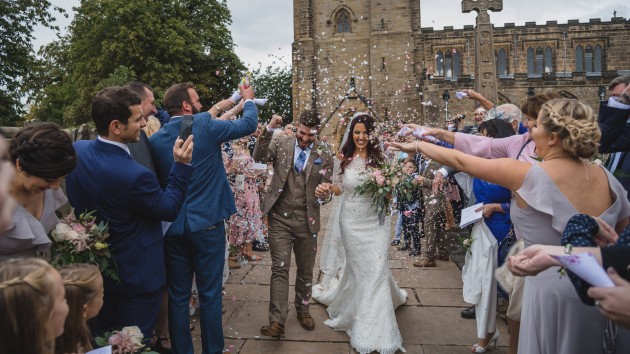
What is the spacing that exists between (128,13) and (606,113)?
1099 inches

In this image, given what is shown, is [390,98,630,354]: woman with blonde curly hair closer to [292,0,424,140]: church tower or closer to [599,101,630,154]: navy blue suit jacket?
[599,101,630,154]: navy blue suit jacket

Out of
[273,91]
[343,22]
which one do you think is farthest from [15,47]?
[343,22]

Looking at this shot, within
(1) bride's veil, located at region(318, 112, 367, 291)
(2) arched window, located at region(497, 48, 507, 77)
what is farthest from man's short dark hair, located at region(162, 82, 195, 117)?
(2) arched window, located at region(497, 48, 507, 77)

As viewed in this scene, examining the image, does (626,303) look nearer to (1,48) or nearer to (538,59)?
(1,48)

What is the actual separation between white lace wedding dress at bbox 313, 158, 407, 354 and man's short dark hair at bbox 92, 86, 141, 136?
267 cm

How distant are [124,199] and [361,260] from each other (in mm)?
2637

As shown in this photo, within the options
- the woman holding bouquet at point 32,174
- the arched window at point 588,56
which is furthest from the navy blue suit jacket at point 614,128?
the arched window at point 588,56

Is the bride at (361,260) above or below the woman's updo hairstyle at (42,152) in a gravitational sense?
below

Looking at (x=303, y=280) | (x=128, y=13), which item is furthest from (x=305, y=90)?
(x=303, y=280)

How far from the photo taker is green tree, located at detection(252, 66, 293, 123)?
14.8 metres

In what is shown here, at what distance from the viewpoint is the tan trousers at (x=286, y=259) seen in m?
4.78

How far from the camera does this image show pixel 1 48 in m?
21.6

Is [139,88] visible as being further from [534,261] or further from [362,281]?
[534,261]

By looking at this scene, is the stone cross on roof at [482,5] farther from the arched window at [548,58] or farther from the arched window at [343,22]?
the arched window at [548,58]
